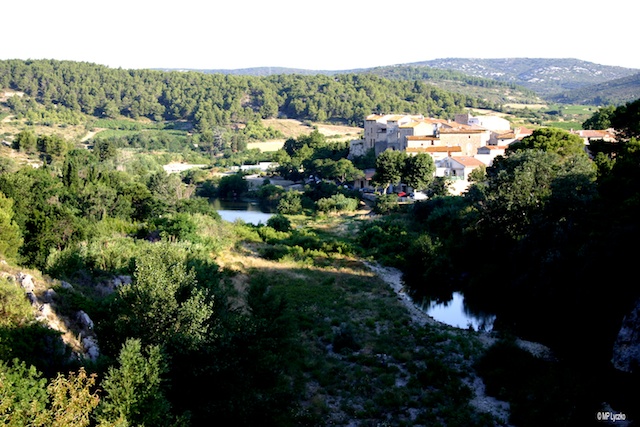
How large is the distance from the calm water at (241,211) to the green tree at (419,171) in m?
14.7

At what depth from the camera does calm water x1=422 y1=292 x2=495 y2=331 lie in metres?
23.4

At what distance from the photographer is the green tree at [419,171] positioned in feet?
161

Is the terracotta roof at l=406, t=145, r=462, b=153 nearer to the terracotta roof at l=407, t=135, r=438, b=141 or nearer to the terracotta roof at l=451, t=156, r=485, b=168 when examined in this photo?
the terracotta roof at l=407, t=135, r=438, b=141

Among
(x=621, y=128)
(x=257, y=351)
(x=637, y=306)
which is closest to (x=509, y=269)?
(x=621, y=128)

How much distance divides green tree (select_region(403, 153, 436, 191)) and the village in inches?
84.6

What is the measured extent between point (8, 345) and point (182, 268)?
13.1ft

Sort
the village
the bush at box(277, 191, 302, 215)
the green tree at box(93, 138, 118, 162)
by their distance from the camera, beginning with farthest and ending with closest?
the green tree at box(93, 138, 118, 162) → the bush at box(277, 191, 302, 215) → the village

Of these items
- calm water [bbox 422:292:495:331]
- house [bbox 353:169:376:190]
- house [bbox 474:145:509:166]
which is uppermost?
house [bbox 474:145:509:166]

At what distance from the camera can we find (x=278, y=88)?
→ 151 m

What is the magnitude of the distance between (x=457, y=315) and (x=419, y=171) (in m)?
26.1

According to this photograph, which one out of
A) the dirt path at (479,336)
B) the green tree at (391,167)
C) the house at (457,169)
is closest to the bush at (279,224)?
the dirt path at (479,336)

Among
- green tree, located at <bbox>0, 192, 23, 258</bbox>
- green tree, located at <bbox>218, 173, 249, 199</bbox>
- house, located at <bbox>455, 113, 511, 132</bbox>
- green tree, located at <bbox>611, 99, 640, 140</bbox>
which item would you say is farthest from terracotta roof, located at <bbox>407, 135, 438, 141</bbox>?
green tree, located at <bbox>0, 192, 23, 258</bbox>

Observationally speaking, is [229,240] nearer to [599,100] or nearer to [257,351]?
[257,351]

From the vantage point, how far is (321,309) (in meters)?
22.6
